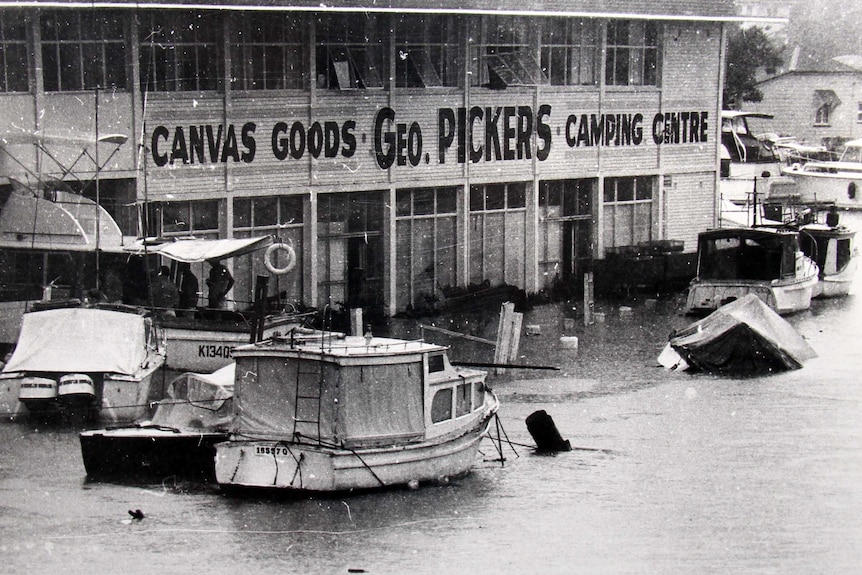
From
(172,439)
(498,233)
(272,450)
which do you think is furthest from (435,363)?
(498,233)

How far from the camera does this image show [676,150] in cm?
4778

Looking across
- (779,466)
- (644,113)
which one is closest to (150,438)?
(779,466)

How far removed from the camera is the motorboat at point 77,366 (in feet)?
86.1

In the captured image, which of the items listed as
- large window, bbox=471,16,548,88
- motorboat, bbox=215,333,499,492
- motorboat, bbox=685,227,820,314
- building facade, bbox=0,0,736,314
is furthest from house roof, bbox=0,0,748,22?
motorboat, bbox=215,333,499,492

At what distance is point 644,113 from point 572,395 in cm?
1738

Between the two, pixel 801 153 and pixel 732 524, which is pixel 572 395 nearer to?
pixel 732 524

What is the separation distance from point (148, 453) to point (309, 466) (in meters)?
2.88

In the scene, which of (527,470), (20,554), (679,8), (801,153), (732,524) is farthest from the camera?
(801,153)

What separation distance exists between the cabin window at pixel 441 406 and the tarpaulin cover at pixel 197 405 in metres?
3.15

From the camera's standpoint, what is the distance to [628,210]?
153ft

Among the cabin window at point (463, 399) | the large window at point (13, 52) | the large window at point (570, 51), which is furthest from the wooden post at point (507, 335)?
the large window at point (570, 51)

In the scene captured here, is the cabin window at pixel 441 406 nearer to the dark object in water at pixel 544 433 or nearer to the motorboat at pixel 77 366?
the dark object in water at pixel 544 433

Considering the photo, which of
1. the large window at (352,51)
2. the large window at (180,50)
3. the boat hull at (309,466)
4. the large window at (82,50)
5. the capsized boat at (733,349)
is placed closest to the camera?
the boat hull at (309,466)

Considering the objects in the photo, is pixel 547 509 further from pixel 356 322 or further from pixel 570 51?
pixel 570 51
